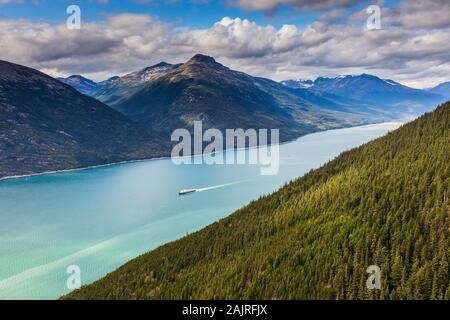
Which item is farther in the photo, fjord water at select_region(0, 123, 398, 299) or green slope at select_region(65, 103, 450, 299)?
fjord water at select_region(0, 123, 398, 299)

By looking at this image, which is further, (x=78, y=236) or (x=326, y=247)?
(x=78, y=236)

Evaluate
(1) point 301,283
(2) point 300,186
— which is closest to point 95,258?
(1) point 301,283

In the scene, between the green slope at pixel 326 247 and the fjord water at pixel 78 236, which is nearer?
the green slope at pixel 326 247

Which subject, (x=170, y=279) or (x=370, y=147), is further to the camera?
(x=370, y=147)

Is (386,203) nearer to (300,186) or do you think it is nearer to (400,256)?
(400,256)

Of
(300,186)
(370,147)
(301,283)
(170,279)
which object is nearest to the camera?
(301,283)
